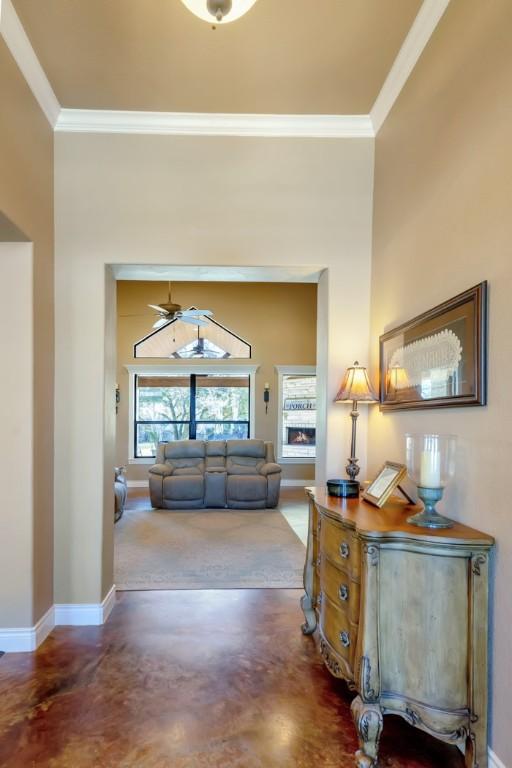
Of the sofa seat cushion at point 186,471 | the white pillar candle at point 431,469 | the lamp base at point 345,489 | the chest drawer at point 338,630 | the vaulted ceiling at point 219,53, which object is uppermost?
the vaulted ceiling at point 219,53

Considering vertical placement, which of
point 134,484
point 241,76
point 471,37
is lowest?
point 134,484

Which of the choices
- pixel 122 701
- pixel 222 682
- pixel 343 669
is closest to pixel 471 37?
pixel 343 669

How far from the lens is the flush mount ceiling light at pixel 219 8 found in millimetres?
1670

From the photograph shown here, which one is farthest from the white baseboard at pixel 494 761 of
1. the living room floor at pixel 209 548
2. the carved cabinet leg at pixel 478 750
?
the living room floor at pixel 209 548

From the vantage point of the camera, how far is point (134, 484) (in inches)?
338

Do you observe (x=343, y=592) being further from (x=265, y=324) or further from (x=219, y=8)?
(x=265, y=324)

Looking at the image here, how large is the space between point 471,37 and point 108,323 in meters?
2.50

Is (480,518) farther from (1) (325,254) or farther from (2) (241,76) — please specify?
(2) (241,76)

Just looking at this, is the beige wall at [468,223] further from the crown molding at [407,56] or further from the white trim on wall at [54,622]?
the white trim on wall at [54,622]

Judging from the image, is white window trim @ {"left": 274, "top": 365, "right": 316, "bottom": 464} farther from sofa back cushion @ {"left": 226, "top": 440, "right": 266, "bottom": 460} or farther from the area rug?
the area rug

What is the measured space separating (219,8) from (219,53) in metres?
0.83

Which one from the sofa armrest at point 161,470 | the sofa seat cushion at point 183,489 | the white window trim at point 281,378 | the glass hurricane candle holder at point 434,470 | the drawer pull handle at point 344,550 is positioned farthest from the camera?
the white window trim at point 281,378

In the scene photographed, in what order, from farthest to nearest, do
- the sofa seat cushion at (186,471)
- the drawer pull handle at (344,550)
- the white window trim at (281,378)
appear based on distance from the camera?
the white window trim at (281,378) → the sofa seat cushion at (186,471) → the drawer pull handle at (344,550)

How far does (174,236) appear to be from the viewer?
3025 mm
